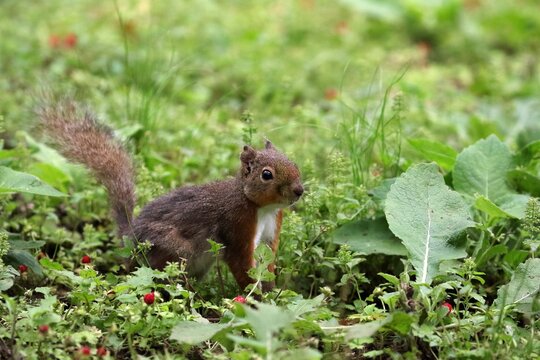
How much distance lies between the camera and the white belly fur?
14.3ft

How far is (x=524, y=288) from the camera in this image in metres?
3.88

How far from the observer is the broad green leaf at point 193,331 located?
11.2ft

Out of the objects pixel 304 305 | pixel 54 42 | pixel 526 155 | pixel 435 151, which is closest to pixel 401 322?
pixel 304 305

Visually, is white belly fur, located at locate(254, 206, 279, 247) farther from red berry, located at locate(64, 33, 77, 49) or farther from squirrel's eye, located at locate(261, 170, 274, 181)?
red berry, located at locate(64, 33, 77, 49)

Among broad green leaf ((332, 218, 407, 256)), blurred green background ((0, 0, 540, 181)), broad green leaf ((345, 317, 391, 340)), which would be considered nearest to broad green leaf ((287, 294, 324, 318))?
broad green leaf ((345, 317, 391, 340))

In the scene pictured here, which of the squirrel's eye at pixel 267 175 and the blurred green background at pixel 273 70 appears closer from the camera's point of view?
the squirrel's eye at pixel 267 175

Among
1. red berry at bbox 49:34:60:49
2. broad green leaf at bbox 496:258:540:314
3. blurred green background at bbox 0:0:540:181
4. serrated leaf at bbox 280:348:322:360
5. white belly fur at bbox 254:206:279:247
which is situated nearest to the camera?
serrated leaf at bbox 280:348:322:360

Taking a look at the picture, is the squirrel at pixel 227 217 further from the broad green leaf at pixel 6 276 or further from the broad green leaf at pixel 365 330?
the broad green leaf at pixel 365 330

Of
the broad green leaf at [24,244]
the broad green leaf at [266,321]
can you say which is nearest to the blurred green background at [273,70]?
the broad green leaf at [24,244]

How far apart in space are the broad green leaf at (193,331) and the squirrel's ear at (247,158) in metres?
1.00

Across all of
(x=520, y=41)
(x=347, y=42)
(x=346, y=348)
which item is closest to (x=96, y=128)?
(x=346, y=348)

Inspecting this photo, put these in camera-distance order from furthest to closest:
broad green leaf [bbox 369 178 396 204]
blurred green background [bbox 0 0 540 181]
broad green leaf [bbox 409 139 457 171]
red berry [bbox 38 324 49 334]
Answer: blurred green background [bbox 0 0 540 181], broad green leaf [bbox 409 139 457 171], broad green leaf [bbox 369 178 396 204], red berry [bbox 38 324 49 334]

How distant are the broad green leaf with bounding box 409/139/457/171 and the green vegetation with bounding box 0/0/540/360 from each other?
0.01 metres

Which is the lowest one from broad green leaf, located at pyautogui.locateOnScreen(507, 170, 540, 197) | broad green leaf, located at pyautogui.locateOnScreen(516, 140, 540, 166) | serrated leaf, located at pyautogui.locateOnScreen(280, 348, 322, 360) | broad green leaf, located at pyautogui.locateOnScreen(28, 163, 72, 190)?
serrated leaf, located at pyautogui.locateOnScreen(280, 348, 322, 360)
